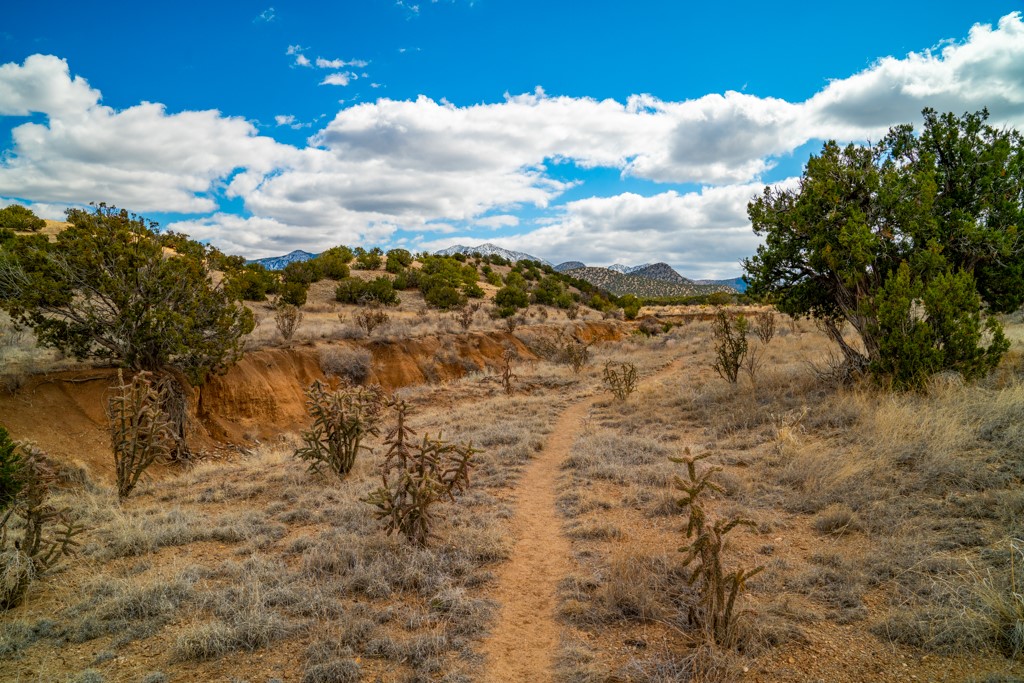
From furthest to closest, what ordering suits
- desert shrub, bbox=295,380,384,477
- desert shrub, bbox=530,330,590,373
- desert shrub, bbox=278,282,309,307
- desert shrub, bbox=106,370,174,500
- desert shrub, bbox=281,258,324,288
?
1. desert shrub, bbox=281,258,324,288
2. desert shrub, bbox=278,282,309,307
3. desert shrub, bbox=530,330,590,373
4. desert shrub, bbox=295,380,384,477
5. desert shrub, bbox=106,370,174,500

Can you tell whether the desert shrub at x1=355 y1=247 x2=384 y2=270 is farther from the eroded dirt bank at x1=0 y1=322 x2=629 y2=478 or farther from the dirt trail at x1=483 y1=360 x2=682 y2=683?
the dirt trail at x1=483 y1=360 x2=682 y2=683

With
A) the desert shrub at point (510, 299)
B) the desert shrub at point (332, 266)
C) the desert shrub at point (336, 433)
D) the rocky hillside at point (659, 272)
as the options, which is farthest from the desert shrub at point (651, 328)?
the rocky hillside at point (659, 272)

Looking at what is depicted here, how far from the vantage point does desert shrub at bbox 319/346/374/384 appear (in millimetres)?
17406

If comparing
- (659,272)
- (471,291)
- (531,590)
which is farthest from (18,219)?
(659,272)

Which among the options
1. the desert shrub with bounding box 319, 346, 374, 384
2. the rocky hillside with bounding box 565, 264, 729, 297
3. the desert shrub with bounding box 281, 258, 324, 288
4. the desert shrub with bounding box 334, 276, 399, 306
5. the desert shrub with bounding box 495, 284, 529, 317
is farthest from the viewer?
the rocky hillside with bounding box 565, 264, 729, 297

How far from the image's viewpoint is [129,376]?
1165 centimetres

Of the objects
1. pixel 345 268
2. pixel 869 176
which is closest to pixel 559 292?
pixel 345 268

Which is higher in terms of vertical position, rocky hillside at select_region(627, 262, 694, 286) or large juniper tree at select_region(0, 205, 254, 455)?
rocky hillside at select_region(627, 262, 694, 286)

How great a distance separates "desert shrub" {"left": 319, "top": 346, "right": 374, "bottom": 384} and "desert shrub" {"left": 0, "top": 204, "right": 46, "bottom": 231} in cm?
2136

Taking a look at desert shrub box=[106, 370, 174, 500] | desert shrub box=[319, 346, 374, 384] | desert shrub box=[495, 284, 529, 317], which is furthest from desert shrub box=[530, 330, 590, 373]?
desert shrub box=[106, 370, 174, 500]

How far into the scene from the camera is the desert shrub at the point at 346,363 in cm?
1741

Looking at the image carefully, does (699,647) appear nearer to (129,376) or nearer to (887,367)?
(887,367)

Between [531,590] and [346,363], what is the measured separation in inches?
557

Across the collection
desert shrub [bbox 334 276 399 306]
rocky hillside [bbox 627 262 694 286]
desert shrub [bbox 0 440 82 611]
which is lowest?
desert shrub [bbox 0 440 82 611]
